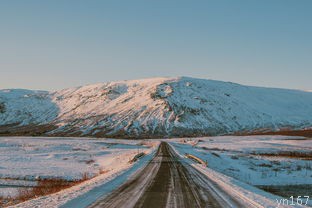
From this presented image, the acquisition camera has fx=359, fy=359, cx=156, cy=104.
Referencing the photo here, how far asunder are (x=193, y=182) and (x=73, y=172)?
1875cm

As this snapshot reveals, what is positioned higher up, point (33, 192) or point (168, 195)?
point (168, 195)

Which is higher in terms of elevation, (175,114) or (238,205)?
(175,114)

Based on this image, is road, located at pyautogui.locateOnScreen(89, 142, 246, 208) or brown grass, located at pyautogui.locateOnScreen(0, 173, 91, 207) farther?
brown grass, located at pyautogui.locateOnScreen(0, 173, 91, 207)

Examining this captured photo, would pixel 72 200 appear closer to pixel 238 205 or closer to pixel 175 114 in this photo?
pixel 238 205

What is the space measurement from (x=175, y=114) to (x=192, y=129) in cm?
1957

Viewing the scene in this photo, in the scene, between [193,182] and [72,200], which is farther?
[193,182]

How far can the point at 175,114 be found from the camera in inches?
7820

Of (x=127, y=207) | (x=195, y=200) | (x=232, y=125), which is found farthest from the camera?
(x=232, y=125)

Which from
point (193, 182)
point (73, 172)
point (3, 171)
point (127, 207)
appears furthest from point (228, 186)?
point (3, 171)

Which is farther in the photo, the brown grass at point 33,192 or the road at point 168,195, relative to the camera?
the brown grass at point 33,192

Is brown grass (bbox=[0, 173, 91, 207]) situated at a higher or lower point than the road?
lower

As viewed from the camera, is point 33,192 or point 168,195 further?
point 33,192

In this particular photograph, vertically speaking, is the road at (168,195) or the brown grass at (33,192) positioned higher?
the road at (168,195)

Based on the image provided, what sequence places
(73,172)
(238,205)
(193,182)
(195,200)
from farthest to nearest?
(73,172)
(193,182)
(195,200)
(238,205)
